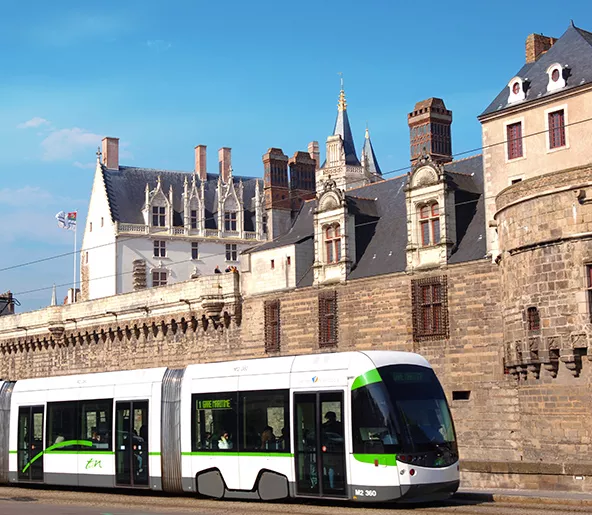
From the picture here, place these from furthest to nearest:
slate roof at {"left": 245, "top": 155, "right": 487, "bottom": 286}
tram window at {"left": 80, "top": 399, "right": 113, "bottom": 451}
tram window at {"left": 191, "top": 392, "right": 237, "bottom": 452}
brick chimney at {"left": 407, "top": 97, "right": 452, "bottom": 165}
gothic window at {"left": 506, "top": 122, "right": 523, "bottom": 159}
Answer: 1. brick chimney at {"left": 407, "top": 97, "right": 452, "bottom": 165}
2. slate roof at {"left": 245, "top": 155, "right": 487, "bottom": 286}
3. gothic window at {"left": 506, "top": 122, "right": 523, "bottom": 159}
4. tram window at {"left": 80, "top": 399, "right": 113, "bottom": 451}
5. tram window at {"left": 191, "top": 392, "right": 237, "bottom": 452}

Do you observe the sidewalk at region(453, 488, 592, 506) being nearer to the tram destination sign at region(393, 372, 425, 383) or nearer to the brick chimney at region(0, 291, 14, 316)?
the tram destination sign at region(393, 372, 425, 383)

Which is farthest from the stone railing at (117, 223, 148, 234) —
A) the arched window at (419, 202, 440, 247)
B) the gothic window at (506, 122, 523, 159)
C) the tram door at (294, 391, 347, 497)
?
the tram door at (294, 391, 347, 497)

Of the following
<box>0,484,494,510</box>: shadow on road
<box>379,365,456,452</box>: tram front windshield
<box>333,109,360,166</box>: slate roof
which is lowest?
<box>0,484,494,510</box>: shadow on road

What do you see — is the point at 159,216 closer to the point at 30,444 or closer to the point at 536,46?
the point at 536,46

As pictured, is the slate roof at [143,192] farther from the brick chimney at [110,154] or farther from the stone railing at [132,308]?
the stone railing at [132,308]

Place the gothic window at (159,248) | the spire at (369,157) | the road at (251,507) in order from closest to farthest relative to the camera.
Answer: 1. the road at (251,507)
2. the gothic window at (159,248)
3. the spire at (369,157)

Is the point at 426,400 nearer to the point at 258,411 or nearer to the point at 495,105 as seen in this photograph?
the point at 258,411

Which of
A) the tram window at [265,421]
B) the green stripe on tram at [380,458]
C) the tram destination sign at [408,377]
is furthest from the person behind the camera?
the tram window at [265,421]

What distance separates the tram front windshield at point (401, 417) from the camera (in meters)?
20.3

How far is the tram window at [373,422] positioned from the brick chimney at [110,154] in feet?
204

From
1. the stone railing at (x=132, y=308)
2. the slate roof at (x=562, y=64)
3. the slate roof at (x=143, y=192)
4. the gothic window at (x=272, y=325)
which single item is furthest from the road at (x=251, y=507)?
the slate roof at (x=143, y=192)

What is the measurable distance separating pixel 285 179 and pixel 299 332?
12.4 meters

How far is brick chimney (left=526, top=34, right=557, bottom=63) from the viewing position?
118 feet

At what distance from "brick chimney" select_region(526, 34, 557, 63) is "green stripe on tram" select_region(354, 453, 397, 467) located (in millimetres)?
19840
